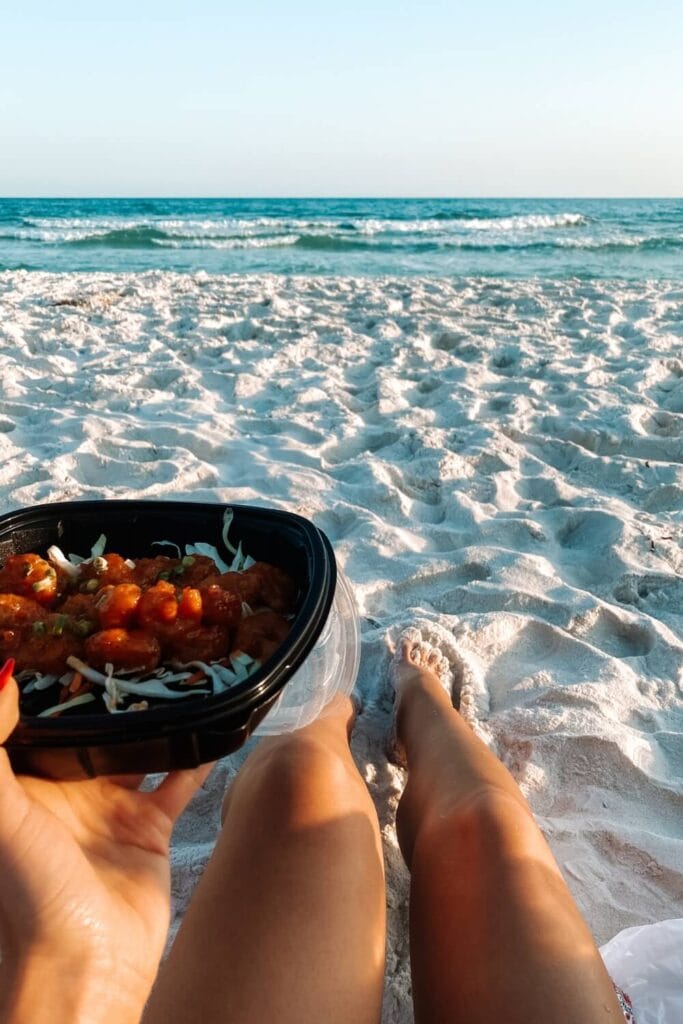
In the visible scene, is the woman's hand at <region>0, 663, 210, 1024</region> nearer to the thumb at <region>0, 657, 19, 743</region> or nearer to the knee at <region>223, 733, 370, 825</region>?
the thumb at <region>0, 657, 19, 743</region>

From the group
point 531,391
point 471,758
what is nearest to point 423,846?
point 471,758

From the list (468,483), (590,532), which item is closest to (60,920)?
(590,532)

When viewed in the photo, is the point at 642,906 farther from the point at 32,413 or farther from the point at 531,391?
the point at 32,413

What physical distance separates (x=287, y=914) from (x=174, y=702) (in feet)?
1.23

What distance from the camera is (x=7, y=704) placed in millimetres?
813

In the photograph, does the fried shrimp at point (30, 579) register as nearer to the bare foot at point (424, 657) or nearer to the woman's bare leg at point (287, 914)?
the woman's bare leg at point (287, 914)

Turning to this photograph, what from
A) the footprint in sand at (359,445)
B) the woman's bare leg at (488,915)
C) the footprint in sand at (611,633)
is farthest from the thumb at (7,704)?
the footprint in sand at (359,445)

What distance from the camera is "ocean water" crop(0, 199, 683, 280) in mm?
9852

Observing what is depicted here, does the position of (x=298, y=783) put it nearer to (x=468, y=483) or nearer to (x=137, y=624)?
(x=137, y=624)

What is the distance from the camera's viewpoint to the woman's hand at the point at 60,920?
2.68 feet

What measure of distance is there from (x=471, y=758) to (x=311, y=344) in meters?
3.70

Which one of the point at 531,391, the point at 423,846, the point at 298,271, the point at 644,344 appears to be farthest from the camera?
the point at 298,271

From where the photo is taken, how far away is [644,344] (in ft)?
14.9

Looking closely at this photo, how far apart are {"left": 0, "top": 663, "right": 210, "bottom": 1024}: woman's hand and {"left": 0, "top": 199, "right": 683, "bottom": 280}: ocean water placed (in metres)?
8.82
